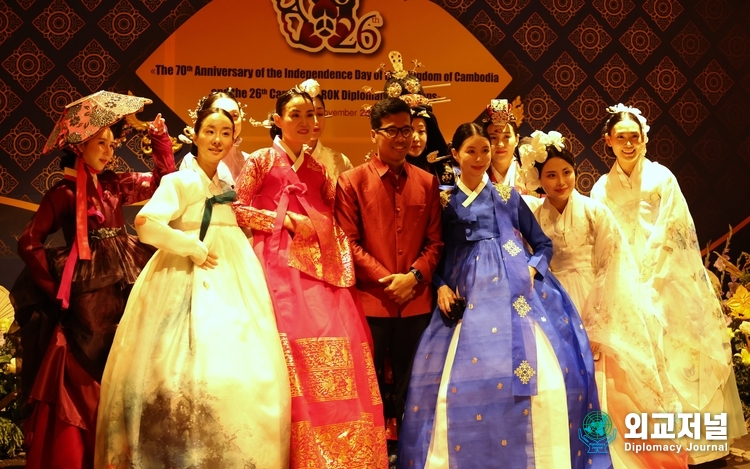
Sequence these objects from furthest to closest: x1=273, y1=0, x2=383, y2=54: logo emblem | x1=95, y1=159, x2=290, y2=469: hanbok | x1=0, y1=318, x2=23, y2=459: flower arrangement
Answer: x1=273, y1=0, x2=383, y2=54: logo emblem, x1=0, y1=318, x2=23, y2=459: flower arrangement, x1=95, y1=159, x2=290, y2=469: hanbok

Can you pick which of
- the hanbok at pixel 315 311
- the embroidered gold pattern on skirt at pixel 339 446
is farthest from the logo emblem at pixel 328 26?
the embroidered gold pattern on skirt at pixel 339 446

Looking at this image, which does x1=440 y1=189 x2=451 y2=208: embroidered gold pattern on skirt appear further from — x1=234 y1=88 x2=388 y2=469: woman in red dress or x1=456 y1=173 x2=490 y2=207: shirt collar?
x1=234 y1=88 x2=388 y2=469: woman in red dress

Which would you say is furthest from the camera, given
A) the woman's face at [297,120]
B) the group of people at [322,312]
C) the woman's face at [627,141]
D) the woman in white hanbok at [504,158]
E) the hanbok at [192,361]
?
the woman in white hanbok at [504,158]

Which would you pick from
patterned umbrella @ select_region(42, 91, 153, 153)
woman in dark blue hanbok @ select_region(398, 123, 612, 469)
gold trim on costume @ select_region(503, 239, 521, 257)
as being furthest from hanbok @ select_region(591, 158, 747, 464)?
patterned umbrella @ select_region(42, 91, 153, 153)

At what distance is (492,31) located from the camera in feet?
18.1

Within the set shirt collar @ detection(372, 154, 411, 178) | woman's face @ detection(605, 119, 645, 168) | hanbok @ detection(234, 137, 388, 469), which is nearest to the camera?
hanbok @ detection(234, 137, 388, 469)

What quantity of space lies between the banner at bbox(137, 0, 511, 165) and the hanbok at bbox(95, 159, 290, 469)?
6.57ft

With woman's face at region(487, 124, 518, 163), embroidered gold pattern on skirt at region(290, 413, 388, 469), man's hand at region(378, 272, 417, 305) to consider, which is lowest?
embroidered gold pattern on skirt at region(290, 413, 388, 469)

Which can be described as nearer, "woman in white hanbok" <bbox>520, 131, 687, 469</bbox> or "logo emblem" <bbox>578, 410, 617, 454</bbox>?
"logo emblem" <bbox>578, 410, 617, 454</bbox>

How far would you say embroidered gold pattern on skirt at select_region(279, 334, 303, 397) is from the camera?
10.4 feet

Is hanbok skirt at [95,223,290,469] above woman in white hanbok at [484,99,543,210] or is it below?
below

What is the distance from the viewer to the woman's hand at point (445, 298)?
3.53m

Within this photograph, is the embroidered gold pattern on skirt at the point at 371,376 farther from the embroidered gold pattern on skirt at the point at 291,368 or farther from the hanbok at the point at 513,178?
the hanbok at the point at 513,178

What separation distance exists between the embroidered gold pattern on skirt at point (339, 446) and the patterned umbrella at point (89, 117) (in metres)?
1.56
